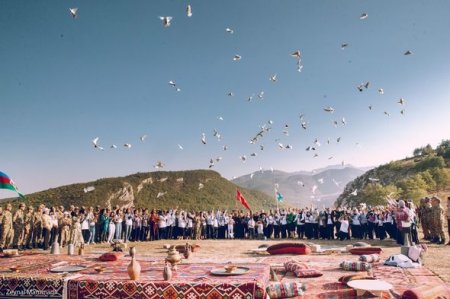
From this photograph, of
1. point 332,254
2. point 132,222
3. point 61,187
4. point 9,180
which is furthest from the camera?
point 61,187

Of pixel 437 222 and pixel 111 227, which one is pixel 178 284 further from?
pixel 111 227

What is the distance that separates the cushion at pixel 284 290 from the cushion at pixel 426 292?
189 centimetres

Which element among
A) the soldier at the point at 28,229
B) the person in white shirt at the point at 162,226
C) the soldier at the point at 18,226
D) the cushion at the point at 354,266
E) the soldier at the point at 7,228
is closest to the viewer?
the cushion at the point at 354,266

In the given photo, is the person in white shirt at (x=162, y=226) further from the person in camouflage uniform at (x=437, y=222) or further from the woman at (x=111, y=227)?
the person in camouflage uniform at (x=437, y=222)

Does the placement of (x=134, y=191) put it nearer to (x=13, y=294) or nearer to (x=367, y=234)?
(x=367, y=234)

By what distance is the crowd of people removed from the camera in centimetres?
1734

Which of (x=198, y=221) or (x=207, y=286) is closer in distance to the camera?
(x=207, y=286)

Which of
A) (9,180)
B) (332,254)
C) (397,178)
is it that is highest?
(397,178)

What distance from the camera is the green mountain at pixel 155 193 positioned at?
80.2m

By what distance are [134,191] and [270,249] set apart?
273 feet

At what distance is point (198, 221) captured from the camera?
24.8m

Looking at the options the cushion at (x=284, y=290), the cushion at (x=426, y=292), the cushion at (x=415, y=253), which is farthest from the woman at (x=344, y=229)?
the cushion at (x=284, y=290)

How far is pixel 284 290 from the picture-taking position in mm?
6492

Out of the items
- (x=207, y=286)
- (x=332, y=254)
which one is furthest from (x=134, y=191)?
(x=207, y=286)
